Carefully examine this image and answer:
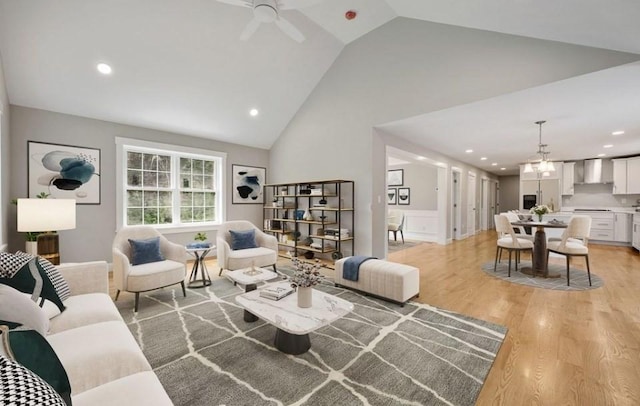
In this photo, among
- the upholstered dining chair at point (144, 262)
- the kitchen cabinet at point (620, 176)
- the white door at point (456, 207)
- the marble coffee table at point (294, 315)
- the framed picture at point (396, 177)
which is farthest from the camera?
the framed picture at point (396, 177)

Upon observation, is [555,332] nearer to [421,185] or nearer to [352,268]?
[352,268]

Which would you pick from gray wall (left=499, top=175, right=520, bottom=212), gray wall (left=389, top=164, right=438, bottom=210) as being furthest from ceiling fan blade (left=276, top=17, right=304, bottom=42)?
gray wall (left=499, top=175, right=520, bottom=212)

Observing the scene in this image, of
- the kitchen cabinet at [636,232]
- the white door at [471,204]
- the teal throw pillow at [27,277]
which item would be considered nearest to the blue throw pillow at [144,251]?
the teal throw pillow at [27,277]

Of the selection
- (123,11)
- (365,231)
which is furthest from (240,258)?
(123,11)

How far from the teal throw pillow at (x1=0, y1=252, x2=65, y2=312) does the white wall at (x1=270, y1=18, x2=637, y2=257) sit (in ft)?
12.6

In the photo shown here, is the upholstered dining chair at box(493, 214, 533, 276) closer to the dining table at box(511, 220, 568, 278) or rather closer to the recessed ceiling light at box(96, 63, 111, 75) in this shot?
the dining table at box(511, 220, 568, 278)

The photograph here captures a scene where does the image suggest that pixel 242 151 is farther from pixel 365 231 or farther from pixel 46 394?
pixel 46 394

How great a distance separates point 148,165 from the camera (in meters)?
4.84

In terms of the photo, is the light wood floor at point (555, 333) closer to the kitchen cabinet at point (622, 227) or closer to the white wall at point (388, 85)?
the white wall at point (388, 85)

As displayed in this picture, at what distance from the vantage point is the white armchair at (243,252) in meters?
3.80

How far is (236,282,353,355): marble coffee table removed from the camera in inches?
75.5

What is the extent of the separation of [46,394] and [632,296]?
5218 mm

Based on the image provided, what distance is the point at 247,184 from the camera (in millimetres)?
6035

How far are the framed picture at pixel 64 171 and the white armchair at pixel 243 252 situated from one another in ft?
6.80
